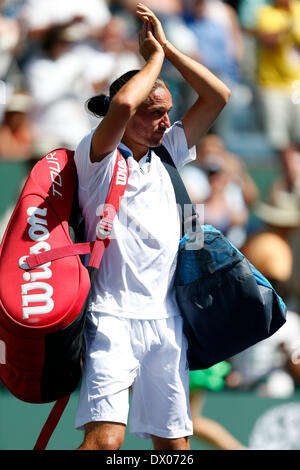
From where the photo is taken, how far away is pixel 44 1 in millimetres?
7039

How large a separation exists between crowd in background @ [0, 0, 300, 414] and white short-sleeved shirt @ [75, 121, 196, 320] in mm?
2965

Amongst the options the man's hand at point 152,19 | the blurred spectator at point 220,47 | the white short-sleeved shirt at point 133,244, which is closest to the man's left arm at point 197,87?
the man's hand at point 152,19

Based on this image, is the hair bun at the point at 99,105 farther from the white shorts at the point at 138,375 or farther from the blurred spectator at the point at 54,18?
the blurred spectator at the point at 54,18

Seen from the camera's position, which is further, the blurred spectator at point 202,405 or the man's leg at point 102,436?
the blurred spectator at point 202,405

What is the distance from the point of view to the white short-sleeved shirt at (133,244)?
10.8 feet

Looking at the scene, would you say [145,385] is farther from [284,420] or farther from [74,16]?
[74,16]

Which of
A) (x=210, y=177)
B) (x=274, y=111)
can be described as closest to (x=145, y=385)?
(x=210, y=177)

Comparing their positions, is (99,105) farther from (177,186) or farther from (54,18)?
(54,18)

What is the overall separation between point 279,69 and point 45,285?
17.6 ft

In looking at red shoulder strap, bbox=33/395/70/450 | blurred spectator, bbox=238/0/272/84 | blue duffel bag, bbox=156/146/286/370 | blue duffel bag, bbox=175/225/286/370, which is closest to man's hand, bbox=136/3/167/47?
blue duffel bag, bbox=156/146/286/370

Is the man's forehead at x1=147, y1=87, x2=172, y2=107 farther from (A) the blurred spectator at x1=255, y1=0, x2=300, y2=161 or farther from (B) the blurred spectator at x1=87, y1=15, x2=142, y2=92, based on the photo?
(A) the blurred spectator at x1=255, y1=0, x2=300, y2=161

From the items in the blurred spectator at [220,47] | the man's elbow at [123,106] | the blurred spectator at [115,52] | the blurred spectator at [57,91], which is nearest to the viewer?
the man's elbow at [123,106]

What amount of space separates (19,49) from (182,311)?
13.7 ft

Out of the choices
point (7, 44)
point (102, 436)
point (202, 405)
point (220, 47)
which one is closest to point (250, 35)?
Result: point (220, 47)
